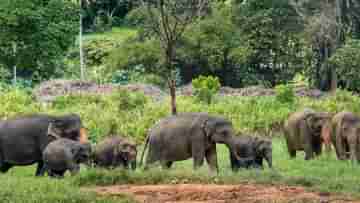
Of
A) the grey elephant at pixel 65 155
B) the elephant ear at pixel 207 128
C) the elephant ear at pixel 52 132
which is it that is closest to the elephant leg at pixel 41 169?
the elephant ear at pixel 52 132

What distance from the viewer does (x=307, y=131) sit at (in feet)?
64.0

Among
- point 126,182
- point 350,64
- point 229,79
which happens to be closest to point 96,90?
point 350,64

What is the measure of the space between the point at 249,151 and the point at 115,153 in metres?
2.37

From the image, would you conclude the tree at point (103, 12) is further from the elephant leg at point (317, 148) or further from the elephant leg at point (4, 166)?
the elephant leg at point (4, 166)

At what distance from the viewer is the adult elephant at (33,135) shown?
51.7ft

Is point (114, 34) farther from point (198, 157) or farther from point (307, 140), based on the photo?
point (198, 157)

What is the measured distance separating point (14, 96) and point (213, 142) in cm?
1182

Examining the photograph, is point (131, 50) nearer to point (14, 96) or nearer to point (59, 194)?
point (14, 96)

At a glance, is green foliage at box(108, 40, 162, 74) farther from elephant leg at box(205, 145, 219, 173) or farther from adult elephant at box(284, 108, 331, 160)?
elephant leg at box(205, 145, 219, 173)

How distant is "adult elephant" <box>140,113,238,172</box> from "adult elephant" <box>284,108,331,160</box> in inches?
145

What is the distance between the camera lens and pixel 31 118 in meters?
16.0

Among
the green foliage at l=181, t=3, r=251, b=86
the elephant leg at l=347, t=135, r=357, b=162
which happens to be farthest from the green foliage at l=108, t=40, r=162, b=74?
the elephant leg at l=347, t=135, r=357, b=162

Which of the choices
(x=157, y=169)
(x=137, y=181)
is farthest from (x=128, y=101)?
(x=137, y=181)

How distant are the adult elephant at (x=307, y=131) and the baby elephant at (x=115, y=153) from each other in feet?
16.1
